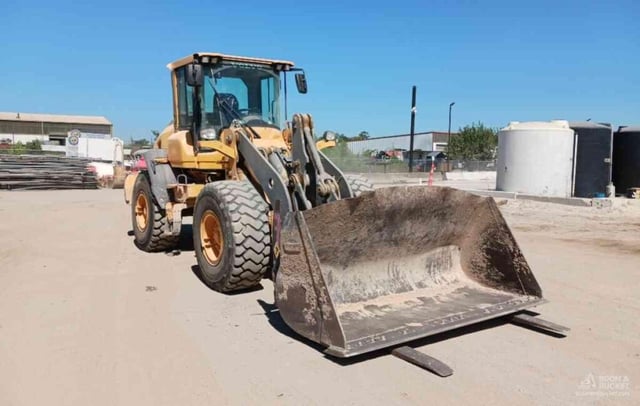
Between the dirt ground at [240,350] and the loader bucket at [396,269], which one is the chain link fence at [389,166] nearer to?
the dirt ground at [240,350]

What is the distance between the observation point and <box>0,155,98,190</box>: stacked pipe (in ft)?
71.2

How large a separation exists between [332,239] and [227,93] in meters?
3.28

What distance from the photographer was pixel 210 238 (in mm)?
5758

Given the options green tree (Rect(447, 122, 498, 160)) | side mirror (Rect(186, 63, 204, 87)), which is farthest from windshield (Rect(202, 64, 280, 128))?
green tree (Rect(447, 122, 498, 160))

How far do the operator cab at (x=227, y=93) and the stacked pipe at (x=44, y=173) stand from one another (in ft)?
58.3

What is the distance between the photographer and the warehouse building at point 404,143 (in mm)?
72938

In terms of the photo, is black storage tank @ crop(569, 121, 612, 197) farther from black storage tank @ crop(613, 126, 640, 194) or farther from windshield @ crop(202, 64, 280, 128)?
windshield @ crop(202, 64, 280, 128)

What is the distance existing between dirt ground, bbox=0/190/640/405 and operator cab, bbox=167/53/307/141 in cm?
197

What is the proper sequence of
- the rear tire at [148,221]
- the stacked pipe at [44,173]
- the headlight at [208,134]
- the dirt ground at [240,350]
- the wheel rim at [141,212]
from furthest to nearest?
1. the stacked pipe at [44,173]
2. the wheel rim at [141,212]
3. the rear tire at [148,221]
4. the headlight at [208,134]
5. the dirt ground at [240,350]

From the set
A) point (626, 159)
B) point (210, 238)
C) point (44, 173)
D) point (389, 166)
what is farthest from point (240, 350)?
point (389, 166)

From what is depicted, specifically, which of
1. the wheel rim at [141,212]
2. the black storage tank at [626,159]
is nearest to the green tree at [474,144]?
the black storage tank at [626,159]

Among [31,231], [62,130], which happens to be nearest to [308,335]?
[31,231]

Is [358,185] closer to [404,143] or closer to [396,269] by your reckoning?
[396,269]

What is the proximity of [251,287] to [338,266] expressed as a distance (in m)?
1.33
